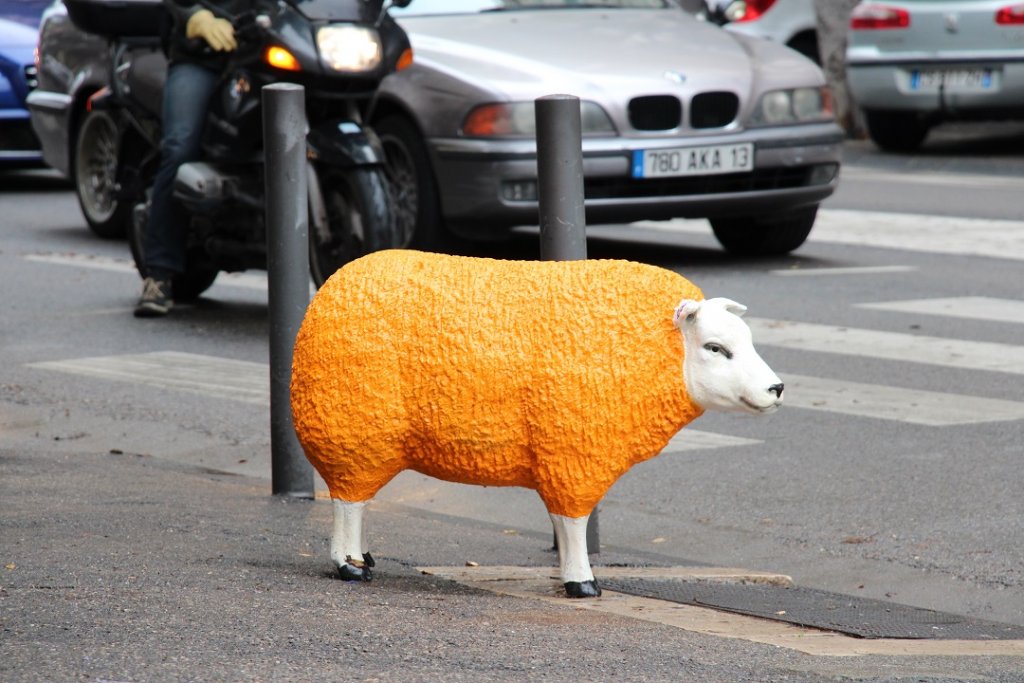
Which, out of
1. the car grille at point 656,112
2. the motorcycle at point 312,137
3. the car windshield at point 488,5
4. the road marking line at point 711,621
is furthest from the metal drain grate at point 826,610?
the car windshield at point 488,5

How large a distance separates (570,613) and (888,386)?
3264mm

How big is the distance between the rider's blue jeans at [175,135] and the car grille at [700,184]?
2.07 metres

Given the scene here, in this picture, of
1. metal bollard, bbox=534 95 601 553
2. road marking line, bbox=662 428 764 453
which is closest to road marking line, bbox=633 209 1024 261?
road marking line, bbox=662 428 764 453

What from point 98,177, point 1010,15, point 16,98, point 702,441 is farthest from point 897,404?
point 16,98

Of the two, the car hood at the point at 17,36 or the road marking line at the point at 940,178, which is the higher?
the car hood at the point at 17,36

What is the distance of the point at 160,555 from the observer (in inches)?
167

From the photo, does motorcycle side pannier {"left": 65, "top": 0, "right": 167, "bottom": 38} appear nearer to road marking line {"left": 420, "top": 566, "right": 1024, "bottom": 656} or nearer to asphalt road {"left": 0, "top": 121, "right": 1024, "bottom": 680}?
asphalt road {"left": 0, "top": 121, "right": 1024, "bottom": 680}

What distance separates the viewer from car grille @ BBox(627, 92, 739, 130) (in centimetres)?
948

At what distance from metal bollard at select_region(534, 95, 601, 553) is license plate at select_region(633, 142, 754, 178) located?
475 cm

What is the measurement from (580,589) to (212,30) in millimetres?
4415

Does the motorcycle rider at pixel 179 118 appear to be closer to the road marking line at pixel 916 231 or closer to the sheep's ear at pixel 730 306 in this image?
the road marking line at pixel 916 231

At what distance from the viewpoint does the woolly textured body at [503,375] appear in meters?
3.96

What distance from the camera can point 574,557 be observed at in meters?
4.07

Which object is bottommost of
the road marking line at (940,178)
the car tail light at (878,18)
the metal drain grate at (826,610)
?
the road marking line at (940,178)
